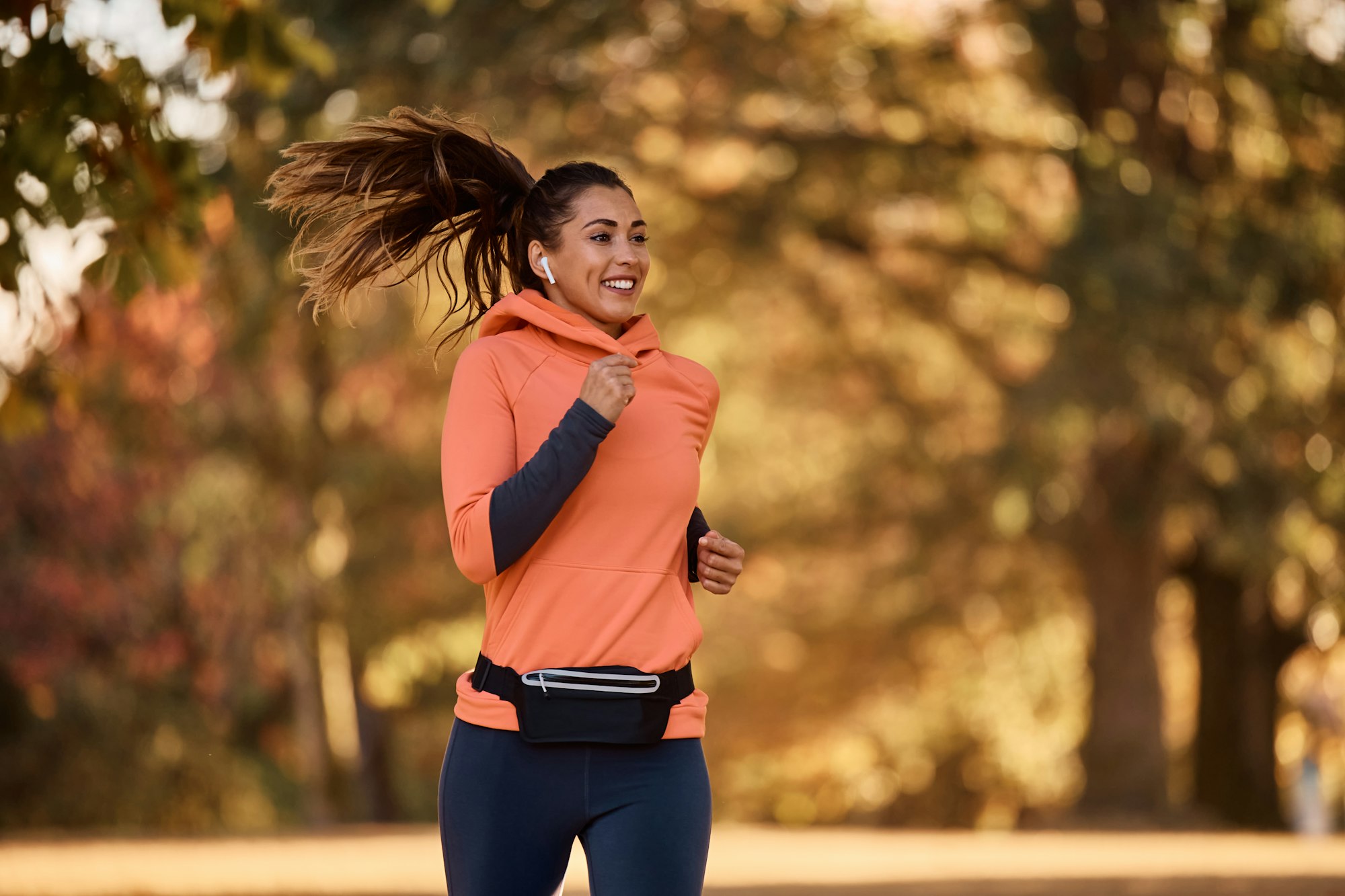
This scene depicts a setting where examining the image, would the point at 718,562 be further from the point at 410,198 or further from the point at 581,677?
the point at 410,198

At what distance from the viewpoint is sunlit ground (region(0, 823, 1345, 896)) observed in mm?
10422

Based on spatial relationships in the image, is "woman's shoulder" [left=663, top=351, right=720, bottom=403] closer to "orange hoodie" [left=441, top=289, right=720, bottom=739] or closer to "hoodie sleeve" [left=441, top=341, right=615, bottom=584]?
"orange hoodie" [left=441, top=289, right=720, bottom=739]

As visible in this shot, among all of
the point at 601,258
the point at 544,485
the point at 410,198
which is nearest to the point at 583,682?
the point at 544,485

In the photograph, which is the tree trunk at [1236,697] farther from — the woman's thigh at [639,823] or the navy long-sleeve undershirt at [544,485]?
the navy long-sleeve undershirt at [544,485]

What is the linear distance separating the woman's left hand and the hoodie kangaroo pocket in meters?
0.20

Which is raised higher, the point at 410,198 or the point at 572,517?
the point at 410,198

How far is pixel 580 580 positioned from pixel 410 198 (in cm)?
101

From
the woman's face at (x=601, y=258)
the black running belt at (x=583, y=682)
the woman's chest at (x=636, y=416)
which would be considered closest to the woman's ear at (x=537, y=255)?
the woman's face at (x=601, y=258)

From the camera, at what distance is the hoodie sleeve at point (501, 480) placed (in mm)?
2928

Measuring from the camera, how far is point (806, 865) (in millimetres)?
12305

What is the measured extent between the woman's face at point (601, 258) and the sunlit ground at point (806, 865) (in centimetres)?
755

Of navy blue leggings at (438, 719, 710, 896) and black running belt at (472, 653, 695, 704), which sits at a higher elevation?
black running belt at (472, 653, 695, 704)

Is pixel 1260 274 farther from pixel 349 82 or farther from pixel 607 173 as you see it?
pixel 607 173

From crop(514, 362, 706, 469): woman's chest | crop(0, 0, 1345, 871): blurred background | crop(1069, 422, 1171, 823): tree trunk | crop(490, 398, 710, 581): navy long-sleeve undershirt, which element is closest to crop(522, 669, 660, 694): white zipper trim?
crop(490, 398, 710, 581): navy long-sleeve undershirt
